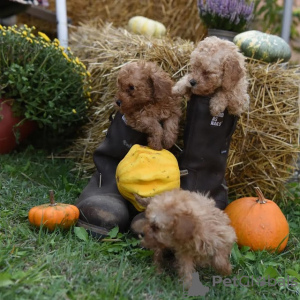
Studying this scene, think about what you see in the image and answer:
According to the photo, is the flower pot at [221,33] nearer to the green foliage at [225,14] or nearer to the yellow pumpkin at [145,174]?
the green foliage at [225,14]

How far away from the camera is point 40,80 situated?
3.16 meters

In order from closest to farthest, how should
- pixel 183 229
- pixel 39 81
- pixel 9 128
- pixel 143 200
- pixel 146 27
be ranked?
pixel 183 229, pixel 143 200, pixel 39 81, pixel 9 128, pixel 146 27

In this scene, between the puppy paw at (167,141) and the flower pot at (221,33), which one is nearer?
the puppy paw at (167,141)

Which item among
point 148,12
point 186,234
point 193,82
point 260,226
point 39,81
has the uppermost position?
point 148,12

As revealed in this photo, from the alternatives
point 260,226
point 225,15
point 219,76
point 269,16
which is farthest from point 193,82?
point 269,16

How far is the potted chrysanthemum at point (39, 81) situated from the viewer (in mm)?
3109

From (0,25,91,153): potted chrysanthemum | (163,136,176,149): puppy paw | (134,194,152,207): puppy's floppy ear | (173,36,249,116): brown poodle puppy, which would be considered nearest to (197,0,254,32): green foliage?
(0,25,91,153): potted chrysanthemum

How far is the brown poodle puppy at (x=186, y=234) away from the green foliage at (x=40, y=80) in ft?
5.22

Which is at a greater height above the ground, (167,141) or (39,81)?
(39,81)

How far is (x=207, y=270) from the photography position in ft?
6.90

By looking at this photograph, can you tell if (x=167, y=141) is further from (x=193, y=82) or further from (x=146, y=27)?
(x=146, y=27)

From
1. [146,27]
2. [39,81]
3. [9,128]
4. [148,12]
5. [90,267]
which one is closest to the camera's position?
[90,267]

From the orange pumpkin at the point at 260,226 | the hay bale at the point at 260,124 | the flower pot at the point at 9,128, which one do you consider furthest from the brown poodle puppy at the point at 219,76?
the flower pot at the point at 9,128

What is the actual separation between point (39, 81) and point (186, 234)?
6.14 ft
